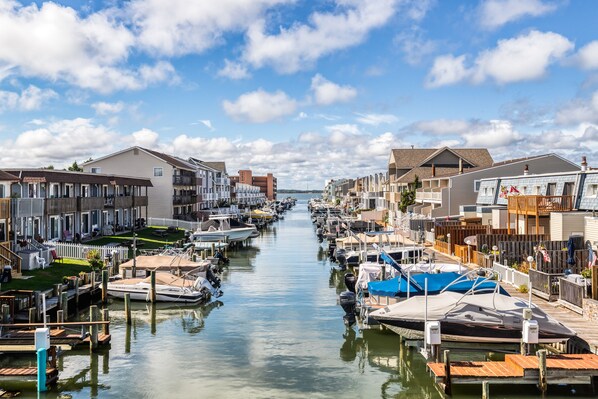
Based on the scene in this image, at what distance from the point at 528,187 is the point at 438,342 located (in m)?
33.8

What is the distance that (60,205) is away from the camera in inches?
1993

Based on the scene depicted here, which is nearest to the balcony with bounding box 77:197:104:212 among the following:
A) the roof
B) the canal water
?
the roof

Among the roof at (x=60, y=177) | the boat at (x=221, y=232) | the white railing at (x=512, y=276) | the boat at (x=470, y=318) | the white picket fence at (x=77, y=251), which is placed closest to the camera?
the boat at (x=470, y=318)

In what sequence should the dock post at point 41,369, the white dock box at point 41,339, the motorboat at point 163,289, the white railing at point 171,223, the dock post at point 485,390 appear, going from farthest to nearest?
the white railing at point 171,223
the motorboat at point 163,289
the dock post at point 41,369
the white dock box at point 41,339
the dock post at point 485,390

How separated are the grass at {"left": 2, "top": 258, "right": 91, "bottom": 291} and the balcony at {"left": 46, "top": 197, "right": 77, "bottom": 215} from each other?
705cm

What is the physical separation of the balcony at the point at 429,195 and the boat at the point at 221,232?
24.0 m

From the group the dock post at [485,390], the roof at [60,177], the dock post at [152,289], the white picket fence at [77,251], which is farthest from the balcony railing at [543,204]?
the roof at [60,177]

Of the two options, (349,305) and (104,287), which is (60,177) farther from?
(349,305)

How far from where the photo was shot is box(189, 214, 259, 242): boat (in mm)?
70125

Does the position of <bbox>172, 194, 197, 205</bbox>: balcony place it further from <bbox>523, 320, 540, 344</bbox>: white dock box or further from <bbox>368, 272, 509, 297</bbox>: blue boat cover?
<bbox>523, 320, 540, 344</bbox>: white dock box

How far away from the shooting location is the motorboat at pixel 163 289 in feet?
119

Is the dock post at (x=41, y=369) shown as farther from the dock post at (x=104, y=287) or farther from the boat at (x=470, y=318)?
the dock post at (x=104, y=287)

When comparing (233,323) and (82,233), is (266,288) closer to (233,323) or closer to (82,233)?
(233,323)

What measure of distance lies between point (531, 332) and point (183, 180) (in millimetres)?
74228
